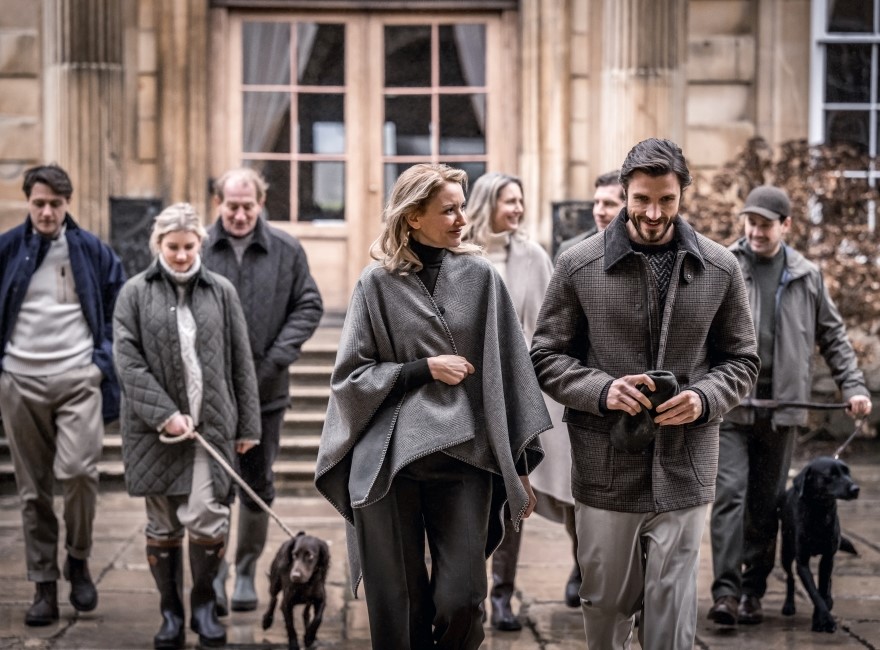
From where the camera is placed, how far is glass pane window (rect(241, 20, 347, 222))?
1154 centimetres

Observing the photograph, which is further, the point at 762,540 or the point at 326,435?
the point at 762,540

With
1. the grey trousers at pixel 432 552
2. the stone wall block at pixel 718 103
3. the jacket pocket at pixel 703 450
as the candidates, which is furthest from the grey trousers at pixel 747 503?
the stone wall block at pixel 718 103

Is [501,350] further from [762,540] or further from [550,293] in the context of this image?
[762,540]

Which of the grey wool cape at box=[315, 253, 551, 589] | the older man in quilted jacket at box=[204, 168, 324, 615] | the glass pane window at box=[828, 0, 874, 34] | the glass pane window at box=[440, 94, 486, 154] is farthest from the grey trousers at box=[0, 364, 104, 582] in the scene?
the glass pane window at box=[828, 0, 874, 34]

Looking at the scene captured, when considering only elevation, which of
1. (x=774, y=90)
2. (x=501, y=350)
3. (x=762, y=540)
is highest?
(x=774, y=90)

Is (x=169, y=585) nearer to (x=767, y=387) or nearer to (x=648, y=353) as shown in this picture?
(x=648, y=353)

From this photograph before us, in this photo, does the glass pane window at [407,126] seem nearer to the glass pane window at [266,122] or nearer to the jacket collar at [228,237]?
the glass pane window at [266,122]

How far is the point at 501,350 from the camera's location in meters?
4.51

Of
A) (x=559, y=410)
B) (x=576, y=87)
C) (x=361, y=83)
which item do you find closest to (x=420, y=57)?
(x=361, y=83)

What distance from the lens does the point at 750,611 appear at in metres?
6.38

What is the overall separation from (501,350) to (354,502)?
2.13ft

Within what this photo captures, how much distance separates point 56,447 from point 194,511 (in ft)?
3.25

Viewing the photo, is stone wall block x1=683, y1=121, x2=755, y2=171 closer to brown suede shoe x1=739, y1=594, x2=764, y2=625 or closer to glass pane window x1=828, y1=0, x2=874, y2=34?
glass pane window x1=828, y1=0, x2=874, y2=34

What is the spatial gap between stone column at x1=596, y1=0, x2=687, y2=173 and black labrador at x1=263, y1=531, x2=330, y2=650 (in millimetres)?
5649
